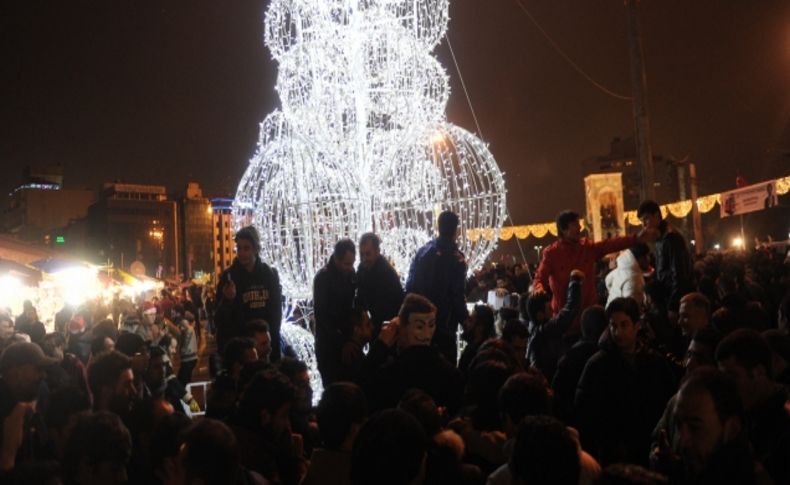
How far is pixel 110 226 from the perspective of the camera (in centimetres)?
9512

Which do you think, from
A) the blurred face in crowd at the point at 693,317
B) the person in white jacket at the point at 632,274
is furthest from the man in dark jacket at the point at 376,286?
the blurred face in crowd at the point at 693,317

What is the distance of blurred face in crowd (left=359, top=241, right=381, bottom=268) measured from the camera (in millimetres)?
6020

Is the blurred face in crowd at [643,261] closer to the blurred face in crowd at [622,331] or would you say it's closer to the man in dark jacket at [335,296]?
the blurred face in crowd at [622,331]

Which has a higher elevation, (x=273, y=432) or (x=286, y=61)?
(x=286, y=61)

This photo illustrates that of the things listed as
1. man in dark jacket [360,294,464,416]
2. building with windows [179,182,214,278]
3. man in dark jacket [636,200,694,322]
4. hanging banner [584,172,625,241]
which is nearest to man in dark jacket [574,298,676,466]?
man in dark jacket [360,294,464,416]

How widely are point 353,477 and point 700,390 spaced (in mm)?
1298

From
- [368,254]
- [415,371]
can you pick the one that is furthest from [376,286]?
[415,371]

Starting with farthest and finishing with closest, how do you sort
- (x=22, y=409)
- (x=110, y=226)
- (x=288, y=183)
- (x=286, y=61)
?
(x=110, y=226) → (x=286, y=61) → (x=288, y=183) → (x=22, y=409)

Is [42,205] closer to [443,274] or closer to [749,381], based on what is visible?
[443,274]

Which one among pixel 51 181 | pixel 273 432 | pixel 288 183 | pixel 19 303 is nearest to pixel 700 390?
pixel 273 432

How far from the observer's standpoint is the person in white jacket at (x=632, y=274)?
21.6ft

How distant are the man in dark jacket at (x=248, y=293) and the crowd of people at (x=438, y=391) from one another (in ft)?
0.06

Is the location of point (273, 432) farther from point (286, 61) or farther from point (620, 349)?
point (286, 61)

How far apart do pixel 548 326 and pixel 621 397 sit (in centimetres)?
195
